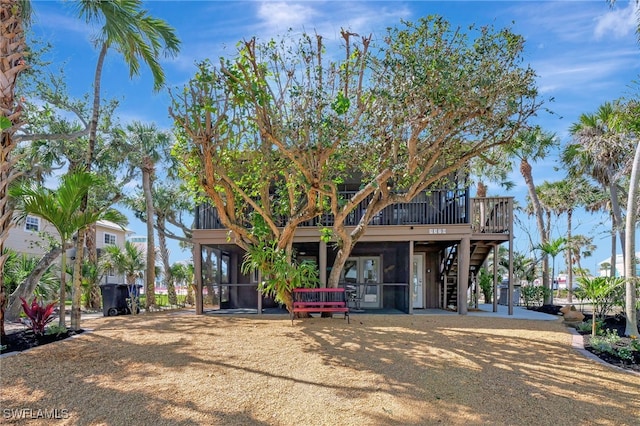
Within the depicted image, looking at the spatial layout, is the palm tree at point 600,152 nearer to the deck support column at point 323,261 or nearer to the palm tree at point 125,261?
the deck support column at point 323,261

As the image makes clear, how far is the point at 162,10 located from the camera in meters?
9.57

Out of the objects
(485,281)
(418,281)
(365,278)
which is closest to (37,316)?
(365,278)

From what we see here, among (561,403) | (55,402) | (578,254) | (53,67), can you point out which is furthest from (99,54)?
(578,254)

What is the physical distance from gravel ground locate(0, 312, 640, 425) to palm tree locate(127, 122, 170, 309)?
6.82 metres

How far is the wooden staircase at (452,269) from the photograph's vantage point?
14317 millimetres

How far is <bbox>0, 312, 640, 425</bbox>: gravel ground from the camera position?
4672 millimetres

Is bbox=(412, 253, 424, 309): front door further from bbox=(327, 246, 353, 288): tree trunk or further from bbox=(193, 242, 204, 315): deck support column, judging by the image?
bbox=(193, 242, 204, 315): deck support column

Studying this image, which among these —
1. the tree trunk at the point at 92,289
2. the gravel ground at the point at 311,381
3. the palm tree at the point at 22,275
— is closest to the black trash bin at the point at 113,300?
the palm tree at the point at 22,275

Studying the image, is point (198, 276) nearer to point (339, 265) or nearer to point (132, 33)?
point (339, 265)

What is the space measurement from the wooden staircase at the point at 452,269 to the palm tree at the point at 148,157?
33.3ft

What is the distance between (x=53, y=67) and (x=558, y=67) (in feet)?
44.3

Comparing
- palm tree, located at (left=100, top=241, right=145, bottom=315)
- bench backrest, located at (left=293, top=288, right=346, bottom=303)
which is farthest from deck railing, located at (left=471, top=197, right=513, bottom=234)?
palm tree, located at (left=100, top=241, right=145, bottom=315)

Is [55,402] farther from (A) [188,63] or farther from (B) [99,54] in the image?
(B) [99,54]

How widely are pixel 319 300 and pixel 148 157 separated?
947 cm
